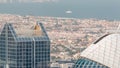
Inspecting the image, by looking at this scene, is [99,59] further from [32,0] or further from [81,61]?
[32,0]

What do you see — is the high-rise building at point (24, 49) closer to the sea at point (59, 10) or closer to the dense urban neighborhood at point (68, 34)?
the dense urban neighborhood at point (68, 34)

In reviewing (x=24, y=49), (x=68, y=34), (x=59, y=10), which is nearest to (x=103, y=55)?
(x=24, y=49)

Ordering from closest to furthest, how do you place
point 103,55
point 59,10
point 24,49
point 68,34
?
point 103,55 → point 24,49 → point 68,34 → point 59,10

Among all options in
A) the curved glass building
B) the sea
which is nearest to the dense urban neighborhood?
the sea

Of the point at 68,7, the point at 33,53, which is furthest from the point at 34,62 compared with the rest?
the point at 68,7

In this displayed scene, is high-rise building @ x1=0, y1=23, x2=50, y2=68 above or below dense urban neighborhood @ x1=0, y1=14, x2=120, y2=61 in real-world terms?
above

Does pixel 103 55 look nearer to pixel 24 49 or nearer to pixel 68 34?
pixel 24 49

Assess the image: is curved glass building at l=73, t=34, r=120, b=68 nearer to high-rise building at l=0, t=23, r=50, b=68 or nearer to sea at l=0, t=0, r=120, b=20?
high-rise building at l=0, t=23, r=50, b=68
